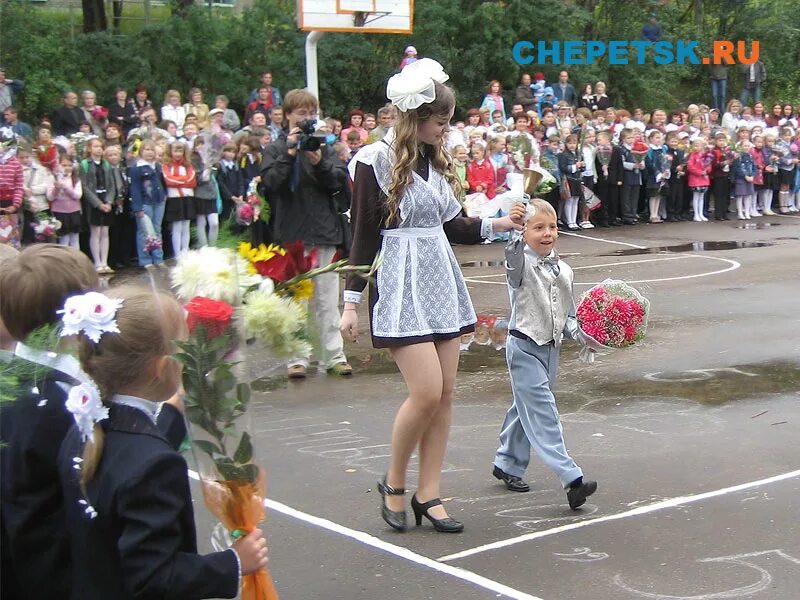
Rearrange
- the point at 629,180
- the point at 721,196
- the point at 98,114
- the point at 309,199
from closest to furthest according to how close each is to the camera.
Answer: the point at 309,199 → the point at 98,114 → the point at 629,180 → the point at 721,196

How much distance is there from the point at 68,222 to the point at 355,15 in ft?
17.4

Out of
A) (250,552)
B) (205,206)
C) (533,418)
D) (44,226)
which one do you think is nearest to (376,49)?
(205,206)

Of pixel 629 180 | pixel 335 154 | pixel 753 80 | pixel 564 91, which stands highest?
pixel 753 80

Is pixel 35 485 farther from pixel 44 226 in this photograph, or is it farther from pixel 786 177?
pixel 786 177

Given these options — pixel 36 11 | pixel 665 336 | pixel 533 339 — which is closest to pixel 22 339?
pixel 533 339

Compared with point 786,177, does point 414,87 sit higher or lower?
higher

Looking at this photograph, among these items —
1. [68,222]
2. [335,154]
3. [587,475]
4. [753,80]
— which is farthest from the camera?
[753,80]

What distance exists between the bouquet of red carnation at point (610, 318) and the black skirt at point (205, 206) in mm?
10158

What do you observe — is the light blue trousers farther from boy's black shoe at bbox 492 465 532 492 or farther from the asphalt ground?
the asphalt ground

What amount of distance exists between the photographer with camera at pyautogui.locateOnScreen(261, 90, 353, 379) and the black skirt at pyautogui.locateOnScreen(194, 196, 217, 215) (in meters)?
7.34

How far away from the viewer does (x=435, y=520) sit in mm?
5426

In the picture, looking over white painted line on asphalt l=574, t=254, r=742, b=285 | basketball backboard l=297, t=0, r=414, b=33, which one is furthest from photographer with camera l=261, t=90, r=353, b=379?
basketball backboard l=297, t=0, r=414, b=33

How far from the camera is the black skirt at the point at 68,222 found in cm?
1536

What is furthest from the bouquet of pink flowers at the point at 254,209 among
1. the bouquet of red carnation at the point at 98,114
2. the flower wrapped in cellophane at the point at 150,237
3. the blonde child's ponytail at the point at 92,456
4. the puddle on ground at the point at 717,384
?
the bouquet of red carnation at the point at 98,114
